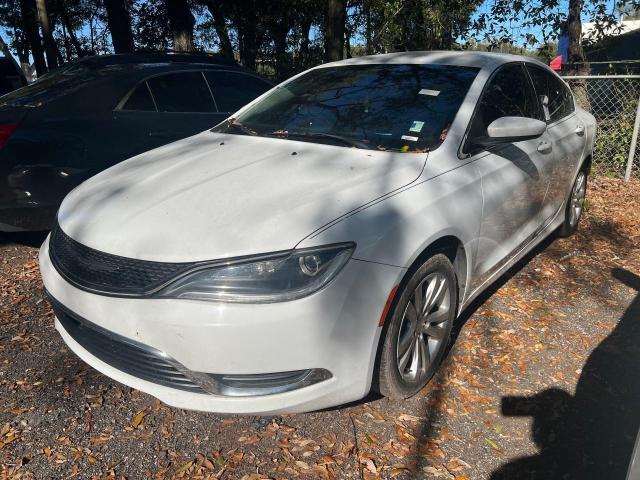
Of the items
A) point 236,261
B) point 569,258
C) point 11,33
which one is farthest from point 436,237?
point 11,33

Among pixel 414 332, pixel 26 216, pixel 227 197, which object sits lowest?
pixel 414 332

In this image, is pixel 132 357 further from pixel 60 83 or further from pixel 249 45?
pixel 249 45

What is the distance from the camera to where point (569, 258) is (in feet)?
15.1

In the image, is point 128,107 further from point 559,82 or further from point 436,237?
point 559,82

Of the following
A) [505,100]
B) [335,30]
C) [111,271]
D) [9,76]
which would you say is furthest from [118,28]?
[111,271]

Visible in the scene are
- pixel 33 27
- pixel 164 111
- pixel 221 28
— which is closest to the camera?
pixel 164 111

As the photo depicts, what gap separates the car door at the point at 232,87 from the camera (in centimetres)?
529

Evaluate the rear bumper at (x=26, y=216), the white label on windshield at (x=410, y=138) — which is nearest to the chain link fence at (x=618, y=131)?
the white label on windshield at (x=410, y=138)

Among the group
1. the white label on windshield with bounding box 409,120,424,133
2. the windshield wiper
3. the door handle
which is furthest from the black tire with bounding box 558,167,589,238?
the windshield wiper

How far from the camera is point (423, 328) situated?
2.69 meters

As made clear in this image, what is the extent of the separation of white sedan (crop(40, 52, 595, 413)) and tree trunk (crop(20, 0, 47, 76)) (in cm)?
1991

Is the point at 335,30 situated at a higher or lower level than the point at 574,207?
higher

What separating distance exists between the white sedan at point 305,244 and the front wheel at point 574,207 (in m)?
1.49

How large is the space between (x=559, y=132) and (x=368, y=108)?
5.83 feet
